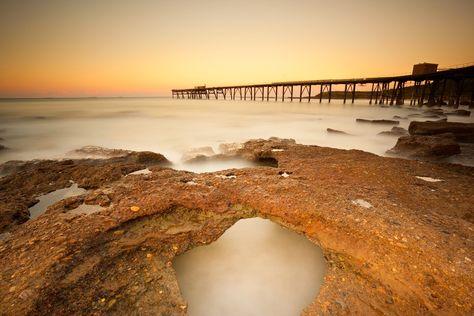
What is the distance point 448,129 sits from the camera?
7848 millimetres

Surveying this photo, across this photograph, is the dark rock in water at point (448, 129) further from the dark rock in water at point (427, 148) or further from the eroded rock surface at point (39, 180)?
the eroded rock surface at point (39, 180)

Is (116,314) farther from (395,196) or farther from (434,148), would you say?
(434,148)

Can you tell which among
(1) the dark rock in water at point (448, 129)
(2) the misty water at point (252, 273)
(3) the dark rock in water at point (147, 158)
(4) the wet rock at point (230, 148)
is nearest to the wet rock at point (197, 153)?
(4) the wet rock at point (230, 148)

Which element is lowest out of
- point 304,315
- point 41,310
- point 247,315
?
point 247,315

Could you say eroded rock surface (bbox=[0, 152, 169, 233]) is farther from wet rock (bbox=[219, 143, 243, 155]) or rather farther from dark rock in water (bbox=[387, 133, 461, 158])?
dark rock in water (bbox=[387, 133, 461, 158])

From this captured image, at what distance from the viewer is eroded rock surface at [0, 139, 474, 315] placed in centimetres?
187

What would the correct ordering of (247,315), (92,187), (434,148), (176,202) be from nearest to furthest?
(247,315) → (176,202) → (92,187) → (434,148)

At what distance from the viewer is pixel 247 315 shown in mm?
2014

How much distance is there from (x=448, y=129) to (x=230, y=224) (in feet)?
28.8

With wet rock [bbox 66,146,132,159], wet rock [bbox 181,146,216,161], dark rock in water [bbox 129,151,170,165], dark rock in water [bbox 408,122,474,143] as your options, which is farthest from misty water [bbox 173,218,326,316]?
dark rock in water [bbox 408,122,474,143]

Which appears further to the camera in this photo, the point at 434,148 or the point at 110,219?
the point at 434,148

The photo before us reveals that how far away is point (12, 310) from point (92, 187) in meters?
2.48

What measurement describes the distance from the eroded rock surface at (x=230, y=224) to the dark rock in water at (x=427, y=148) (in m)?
2.02

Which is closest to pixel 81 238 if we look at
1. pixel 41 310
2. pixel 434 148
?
pixel 41 310
